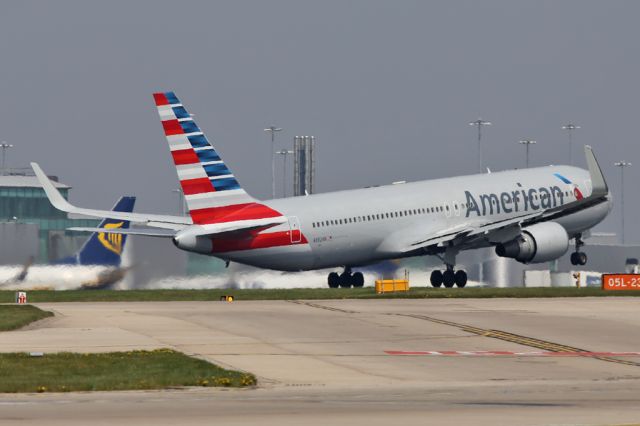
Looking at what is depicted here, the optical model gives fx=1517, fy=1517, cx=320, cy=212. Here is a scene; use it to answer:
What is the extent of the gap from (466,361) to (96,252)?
39597 millimetres

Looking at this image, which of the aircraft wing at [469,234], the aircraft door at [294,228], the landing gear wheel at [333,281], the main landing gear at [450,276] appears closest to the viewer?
the aircraft door at [294,228]

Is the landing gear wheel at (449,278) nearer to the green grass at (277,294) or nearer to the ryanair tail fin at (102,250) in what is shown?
the green grass at (277,294)

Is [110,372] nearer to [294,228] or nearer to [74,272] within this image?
[294,228]

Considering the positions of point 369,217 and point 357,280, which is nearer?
point 369,217

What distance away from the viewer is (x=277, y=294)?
67.2m

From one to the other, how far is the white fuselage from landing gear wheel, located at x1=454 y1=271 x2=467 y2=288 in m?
1.81

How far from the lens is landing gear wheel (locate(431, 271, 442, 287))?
77562 millimetres

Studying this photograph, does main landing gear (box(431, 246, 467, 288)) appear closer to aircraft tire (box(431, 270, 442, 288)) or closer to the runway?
aircraft tire (box(431, 270, 442, 288))

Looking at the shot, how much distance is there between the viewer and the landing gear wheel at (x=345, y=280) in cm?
7769

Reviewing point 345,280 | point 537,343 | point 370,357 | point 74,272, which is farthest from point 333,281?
point 370,357

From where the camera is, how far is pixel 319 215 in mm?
71062

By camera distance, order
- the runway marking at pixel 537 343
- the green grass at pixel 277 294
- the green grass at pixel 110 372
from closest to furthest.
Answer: the green grass at pixel 110 372 → the runway marking at pixel 537 343 → the green grass at pixel 277 294

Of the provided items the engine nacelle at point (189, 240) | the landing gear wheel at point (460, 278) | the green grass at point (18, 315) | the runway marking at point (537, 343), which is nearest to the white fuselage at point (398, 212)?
the landing gear wheel at point (460, 278)

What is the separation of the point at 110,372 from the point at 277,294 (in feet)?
105
